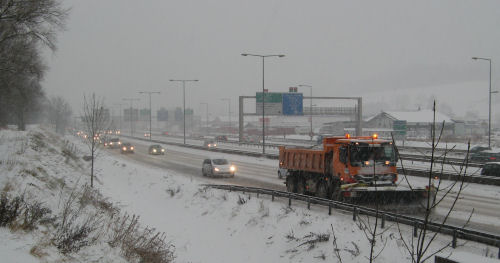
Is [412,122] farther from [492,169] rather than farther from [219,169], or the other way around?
[219,169]

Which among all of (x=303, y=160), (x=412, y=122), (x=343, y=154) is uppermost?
(x=412, y=122)

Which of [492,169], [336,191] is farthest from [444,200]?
[492,169]

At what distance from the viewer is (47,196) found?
13.4 meters

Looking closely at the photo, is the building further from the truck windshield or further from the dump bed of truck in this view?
the truck windshield

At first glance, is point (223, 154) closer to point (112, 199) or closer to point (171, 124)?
point (112, 199)

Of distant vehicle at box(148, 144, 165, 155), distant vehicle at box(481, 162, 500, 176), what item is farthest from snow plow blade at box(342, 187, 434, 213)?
distant vehicle at box(148, 144, 165, 155)

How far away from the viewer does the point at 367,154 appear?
596 inches

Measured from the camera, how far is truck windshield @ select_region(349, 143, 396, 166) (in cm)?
1504

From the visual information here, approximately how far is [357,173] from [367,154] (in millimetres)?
838

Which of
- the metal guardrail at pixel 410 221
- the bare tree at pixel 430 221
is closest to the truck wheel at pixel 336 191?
the metal guardrail at pixel 410 221

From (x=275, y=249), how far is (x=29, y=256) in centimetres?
821

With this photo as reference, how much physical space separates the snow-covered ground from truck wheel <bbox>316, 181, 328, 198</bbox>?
1.42 m

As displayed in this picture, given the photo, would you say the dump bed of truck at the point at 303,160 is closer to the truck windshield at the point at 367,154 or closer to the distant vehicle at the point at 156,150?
the truck windshield at the point at 367,154

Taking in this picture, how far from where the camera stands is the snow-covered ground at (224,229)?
368 inches
